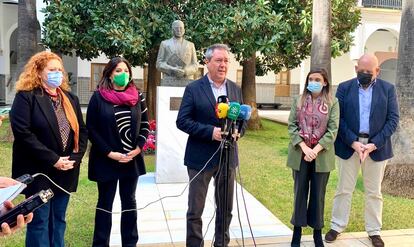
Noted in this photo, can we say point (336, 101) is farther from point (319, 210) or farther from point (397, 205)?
point (397, 205)

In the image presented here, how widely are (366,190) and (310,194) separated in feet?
2.29

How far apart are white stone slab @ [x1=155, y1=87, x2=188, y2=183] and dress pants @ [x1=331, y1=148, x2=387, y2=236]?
295 centimetres

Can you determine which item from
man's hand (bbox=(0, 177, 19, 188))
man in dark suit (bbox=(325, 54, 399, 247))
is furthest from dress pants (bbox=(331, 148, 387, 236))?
man's hand (bbox=(0, 177, 19, 188))

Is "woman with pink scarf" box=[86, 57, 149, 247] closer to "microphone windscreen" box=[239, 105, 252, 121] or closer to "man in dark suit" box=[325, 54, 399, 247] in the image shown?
"microphone windscreen" box=[239, 105, 252, 121]

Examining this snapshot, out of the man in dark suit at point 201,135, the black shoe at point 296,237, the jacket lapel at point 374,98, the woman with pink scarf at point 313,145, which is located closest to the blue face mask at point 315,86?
the woman with pink scarf at point 313,145

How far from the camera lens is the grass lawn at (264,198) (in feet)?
15.5

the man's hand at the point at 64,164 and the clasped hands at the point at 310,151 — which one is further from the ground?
the clasped hands at the point at 310,151

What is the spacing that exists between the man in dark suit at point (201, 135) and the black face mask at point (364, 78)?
1.30 m

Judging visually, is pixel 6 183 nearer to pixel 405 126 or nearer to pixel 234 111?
pixel 234 111

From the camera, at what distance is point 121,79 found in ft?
12.2

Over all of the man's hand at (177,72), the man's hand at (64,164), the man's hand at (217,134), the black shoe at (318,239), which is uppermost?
the man's hand at (177,72)

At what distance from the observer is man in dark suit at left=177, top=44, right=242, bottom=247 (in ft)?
11.6

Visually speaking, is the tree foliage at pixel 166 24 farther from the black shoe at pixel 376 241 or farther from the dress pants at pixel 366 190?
the black shoe at pixel 376 241

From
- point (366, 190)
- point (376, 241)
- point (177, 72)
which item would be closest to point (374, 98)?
point (366, 190)
